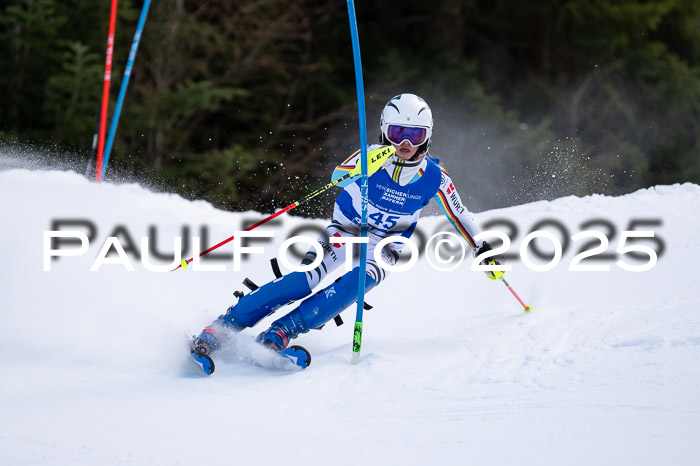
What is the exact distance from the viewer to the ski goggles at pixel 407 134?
4.16 m

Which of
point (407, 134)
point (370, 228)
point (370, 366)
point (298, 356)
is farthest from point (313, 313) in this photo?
point (407, 134)

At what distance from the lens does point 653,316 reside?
416 cm

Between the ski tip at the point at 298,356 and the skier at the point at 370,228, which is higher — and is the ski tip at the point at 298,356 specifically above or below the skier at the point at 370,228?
below

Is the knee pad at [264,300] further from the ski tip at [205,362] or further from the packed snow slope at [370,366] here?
the ski tip at [205,362]

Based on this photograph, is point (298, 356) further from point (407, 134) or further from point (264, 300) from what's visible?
point (407, 134)

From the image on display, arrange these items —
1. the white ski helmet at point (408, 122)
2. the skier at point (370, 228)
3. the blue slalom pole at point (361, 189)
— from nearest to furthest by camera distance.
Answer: the blue slalom pole at point (361, 189) < the skier at point (370, 228) < the white ski helmet at point (408, 122)

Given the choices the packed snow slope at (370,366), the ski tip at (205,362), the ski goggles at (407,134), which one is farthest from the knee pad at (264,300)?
the ski goggles at (407,134)

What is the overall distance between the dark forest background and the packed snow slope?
19.0 ft

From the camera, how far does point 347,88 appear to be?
1446cm

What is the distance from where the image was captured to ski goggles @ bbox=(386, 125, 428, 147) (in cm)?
416

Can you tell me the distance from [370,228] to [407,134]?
55cm

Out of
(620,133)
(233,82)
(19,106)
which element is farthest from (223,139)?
(620,133)

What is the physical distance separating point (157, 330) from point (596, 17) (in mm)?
12021

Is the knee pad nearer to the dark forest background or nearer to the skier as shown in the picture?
the skier
